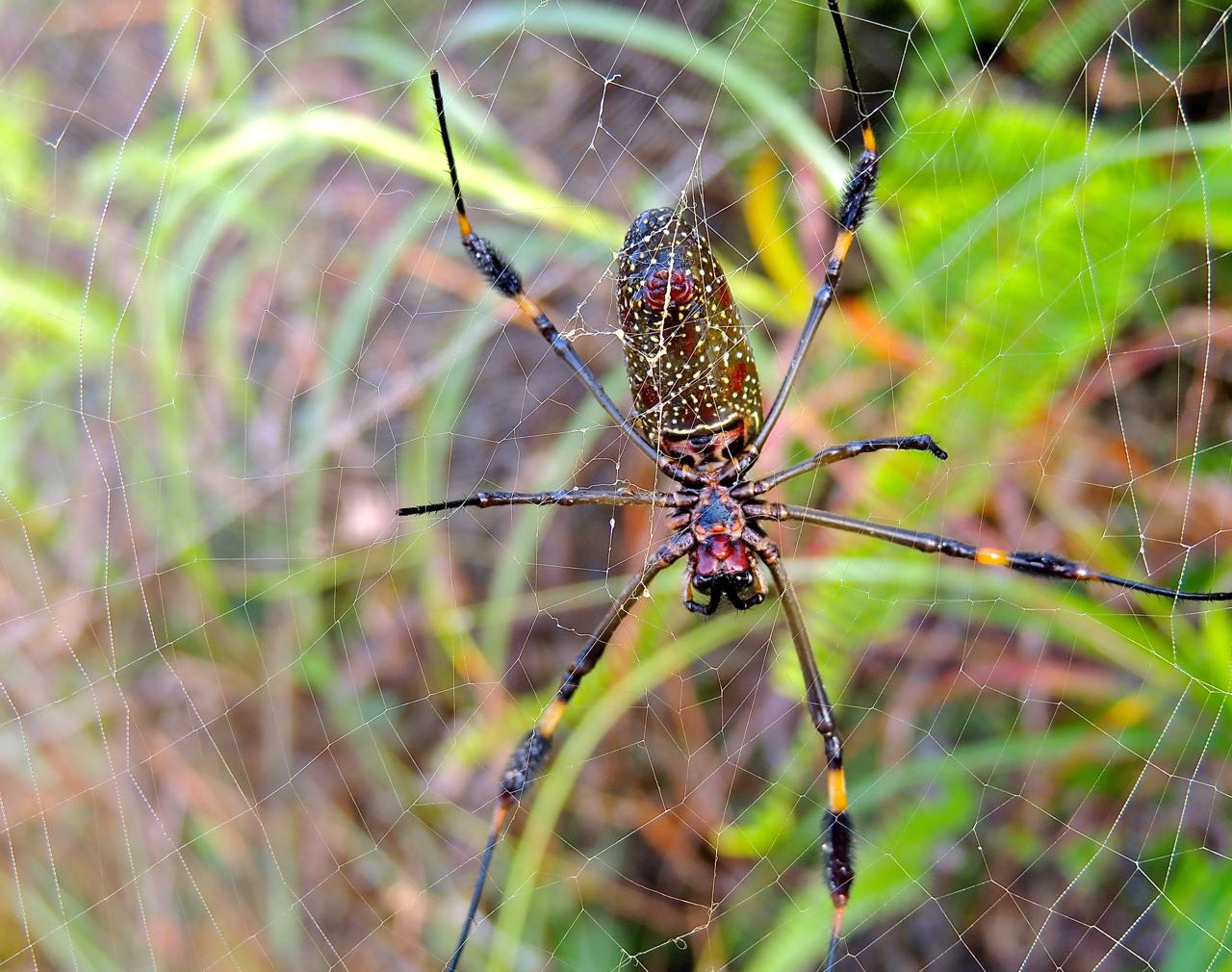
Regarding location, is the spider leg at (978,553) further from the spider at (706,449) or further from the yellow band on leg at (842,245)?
the yellow band on leg at (842,245)

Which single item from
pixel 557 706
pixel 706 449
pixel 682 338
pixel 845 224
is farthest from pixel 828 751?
pixel 845 224

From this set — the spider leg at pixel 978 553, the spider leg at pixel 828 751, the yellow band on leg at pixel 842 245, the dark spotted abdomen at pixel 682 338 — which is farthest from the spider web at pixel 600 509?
the yellow band on leg at pixel 842 245

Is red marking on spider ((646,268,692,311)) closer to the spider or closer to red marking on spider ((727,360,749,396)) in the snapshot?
the spider

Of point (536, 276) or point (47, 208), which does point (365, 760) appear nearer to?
point (536, 276)

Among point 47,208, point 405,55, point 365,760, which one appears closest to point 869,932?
point 365,760

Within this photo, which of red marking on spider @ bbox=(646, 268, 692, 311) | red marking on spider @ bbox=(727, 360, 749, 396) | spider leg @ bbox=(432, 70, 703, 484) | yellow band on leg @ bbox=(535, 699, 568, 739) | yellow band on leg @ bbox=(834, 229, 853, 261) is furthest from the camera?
yellow band on leg @ bbox=(535, 699, 568, 739)

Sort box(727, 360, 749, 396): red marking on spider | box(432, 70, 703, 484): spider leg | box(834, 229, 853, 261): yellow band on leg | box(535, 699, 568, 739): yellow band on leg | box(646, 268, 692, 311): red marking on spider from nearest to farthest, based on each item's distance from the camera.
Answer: box(646, 268, 692, 311): red marking on spider
box(727, 360, 749, 396): red marking on spider
box(834, 229, 853, 261): yellow band on leg
box(432, 70, 703, 484): spider leg
box(535, 699, 568, 739): yellow band on leg

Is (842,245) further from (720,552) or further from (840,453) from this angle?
(720,552)

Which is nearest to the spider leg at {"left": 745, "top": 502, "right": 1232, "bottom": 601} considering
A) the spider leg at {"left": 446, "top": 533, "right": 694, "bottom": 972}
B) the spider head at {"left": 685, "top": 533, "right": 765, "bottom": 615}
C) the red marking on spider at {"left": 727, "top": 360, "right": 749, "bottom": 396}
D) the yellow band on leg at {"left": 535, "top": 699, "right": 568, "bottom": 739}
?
the spider head at {"left": 685, "top": 533, "right": 765, "bottom": 615}
